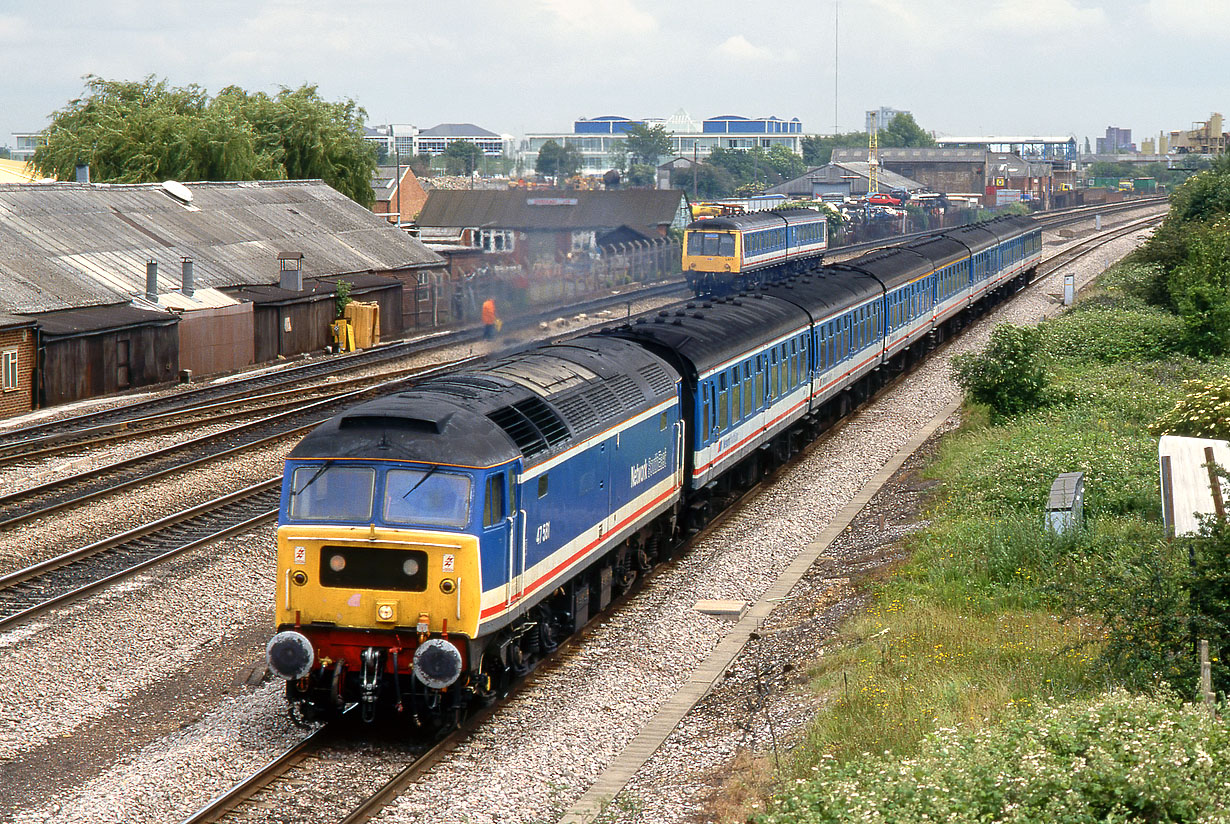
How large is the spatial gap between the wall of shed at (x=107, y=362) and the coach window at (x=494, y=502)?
24.3m

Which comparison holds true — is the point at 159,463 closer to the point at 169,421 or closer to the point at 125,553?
the point at 169,421

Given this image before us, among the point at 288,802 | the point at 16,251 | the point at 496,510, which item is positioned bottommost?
the point at 288,802

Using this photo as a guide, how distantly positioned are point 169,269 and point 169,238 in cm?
304

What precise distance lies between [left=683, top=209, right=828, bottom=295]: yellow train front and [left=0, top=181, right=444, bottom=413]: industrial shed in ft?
39.4

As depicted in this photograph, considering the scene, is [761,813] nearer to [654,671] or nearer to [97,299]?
[654,671]

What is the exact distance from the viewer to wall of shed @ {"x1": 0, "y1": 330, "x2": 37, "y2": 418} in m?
32.5

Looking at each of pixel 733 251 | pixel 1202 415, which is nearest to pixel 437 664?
pixel 1202 415

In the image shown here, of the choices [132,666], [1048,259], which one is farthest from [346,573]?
[1048,259]

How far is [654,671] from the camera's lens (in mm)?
15273

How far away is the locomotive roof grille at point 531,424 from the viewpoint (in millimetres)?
13863

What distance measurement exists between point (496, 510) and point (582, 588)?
3.57m

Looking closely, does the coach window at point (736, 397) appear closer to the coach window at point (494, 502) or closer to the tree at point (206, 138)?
the coach window at point (494, 502)

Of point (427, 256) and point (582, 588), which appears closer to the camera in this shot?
point (582, 588)

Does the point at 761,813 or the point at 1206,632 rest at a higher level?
the point at 1206,632
